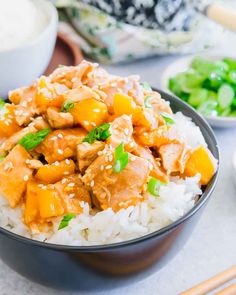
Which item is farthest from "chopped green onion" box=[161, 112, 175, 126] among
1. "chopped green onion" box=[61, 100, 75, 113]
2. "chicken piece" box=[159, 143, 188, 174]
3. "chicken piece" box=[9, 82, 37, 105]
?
"chicken piece" box=[9, 82, 37, 105]

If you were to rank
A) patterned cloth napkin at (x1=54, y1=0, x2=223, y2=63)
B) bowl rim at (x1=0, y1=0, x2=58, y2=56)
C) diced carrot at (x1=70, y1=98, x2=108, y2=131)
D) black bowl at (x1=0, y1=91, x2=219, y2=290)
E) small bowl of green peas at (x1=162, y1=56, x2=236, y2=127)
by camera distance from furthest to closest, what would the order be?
patterned cloth napkin at (x1=54, y1=0, x2=223, y2=63) → small bowl of green peas at (x1=162, y1=56, x2=236, y2=127) → bowl rim at (x1=0, y1=0, x2=58, y2=56) → diced carrot at (x1=70, y1=98, x2=108, y2=131) → black bowl at (x1=0, y1=91, x2=219, y2=290)

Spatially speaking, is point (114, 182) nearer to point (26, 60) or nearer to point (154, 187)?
point (154, 187)

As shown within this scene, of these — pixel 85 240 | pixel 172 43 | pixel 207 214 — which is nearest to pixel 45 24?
pixel 172 43

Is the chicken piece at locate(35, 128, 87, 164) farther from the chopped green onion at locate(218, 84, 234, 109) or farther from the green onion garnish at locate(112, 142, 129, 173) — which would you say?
the chopped green onion at locate(218, 84, 234, 109)

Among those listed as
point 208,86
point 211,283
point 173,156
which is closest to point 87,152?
point 173,156

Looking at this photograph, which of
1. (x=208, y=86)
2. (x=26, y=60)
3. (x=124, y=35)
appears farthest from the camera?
(x=124, y=35)

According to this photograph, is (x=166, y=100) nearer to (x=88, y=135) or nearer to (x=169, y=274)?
(x=88, y=135)
